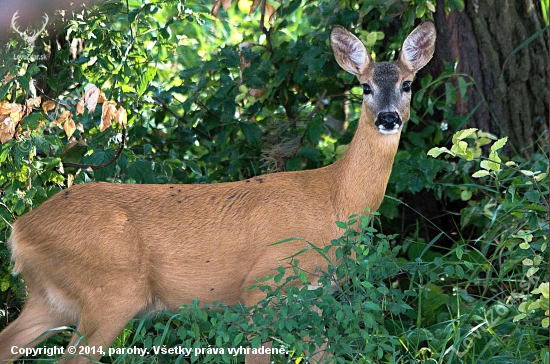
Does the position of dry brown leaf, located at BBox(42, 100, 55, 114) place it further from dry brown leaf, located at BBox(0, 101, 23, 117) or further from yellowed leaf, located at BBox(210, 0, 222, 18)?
yellowed leaf, located at BBox(210, 0, 222, 18)

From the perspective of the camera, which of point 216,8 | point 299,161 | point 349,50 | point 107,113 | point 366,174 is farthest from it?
point 299,161

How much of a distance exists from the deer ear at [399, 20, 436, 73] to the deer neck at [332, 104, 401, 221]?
0.57 meters

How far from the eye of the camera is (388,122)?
4.37m

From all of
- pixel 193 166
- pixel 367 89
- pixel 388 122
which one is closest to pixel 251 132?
pixel 193 166

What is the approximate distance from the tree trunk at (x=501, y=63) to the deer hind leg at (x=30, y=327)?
3.28 meters

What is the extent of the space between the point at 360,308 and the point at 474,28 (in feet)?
10.1

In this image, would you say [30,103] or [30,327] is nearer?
[30,327]

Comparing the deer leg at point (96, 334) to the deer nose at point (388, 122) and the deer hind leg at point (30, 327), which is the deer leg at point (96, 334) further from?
the deer nose at point (388, 122)

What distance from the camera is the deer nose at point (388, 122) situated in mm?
4371

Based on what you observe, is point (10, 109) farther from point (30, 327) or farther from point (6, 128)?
point (30, 327)

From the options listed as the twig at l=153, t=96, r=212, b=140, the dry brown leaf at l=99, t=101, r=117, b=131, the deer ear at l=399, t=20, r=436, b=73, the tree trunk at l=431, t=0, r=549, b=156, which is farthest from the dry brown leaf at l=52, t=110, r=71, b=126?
the tree trunk at l=431, t=0, r=549, b=156

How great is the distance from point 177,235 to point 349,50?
1.51 meters

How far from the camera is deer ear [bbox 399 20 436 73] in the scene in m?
4.87

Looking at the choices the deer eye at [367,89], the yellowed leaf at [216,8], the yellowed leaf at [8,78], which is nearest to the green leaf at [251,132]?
the yellowed leaf at [216,8]
